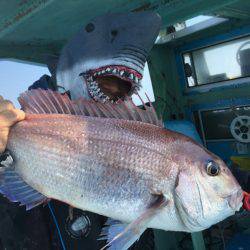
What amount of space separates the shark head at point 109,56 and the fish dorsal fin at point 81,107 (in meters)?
0.68

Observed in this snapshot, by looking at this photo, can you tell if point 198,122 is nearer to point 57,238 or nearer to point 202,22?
point 202,22

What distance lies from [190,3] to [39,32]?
1432 mm

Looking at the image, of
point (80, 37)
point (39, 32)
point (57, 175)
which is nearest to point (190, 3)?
point (80, 37)

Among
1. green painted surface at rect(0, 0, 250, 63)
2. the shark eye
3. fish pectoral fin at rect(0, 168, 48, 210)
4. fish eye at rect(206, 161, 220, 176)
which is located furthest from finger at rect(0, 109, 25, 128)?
the shark eye

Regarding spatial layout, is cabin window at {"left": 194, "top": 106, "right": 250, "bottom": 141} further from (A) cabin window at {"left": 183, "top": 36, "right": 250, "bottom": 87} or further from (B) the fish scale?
(B) the fish scale

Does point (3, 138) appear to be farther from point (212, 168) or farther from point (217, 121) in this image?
point (217, 121)

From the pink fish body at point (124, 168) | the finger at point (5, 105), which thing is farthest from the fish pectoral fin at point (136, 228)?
the finger at point (5, 105)

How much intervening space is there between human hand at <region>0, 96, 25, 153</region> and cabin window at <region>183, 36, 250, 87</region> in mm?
3739

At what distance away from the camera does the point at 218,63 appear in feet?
18.0

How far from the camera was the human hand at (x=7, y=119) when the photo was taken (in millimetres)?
2217

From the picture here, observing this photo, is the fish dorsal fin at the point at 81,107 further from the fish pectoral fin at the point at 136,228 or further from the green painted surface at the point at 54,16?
the green painted surface at the point at 54,16

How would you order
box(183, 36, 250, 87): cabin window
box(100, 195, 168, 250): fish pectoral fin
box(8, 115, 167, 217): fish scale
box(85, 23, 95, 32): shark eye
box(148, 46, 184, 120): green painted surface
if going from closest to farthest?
box(100, 195, 168, 250): fish pectoral fin, box(8, 115, 167, 217): fish scale, box(85, 23, 95, 32): shark eye, box(183, 36, 250, 87): cabin window, box(148, 46, 184, 120): green painted surface

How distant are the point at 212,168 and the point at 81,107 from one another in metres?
0.77

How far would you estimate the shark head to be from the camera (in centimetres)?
293
